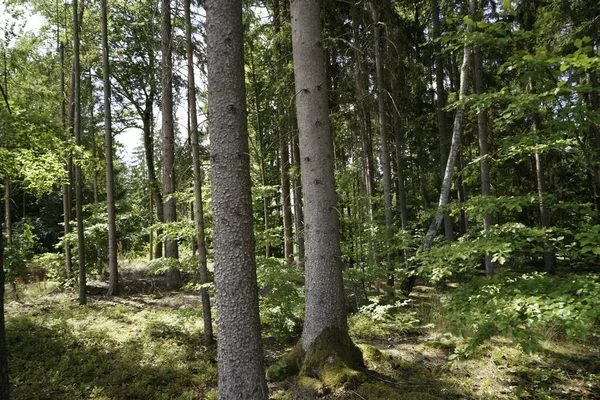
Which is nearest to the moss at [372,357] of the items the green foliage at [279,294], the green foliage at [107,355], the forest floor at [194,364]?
the forest floor at [194,364]

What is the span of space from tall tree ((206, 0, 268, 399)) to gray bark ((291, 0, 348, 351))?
1.40 metres

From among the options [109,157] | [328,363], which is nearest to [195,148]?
[328,363]

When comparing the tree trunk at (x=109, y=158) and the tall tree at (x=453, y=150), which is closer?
the tall tree at (x=453, y=150)

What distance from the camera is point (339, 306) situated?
4.71 meters

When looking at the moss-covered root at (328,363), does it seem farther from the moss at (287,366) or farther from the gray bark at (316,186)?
the gray bark at (316,186)

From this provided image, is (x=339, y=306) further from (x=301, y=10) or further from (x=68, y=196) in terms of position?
(x=68, y=196)

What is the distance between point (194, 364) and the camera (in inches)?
218

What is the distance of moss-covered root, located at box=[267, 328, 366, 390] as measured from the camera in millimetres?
4188

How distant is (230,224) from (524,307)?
2.91 m

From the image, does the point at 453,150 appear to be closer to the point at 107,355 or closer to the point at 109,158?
the point at 107,355

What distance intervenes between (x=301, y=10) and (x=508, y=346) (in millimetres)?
6557

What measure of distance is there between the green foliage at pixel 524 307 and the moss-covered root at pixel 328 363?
54.4 inches

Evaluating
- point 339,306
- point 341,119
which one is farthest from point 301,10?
point 341,119

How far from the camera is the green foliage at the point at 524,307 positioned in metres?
2.79
